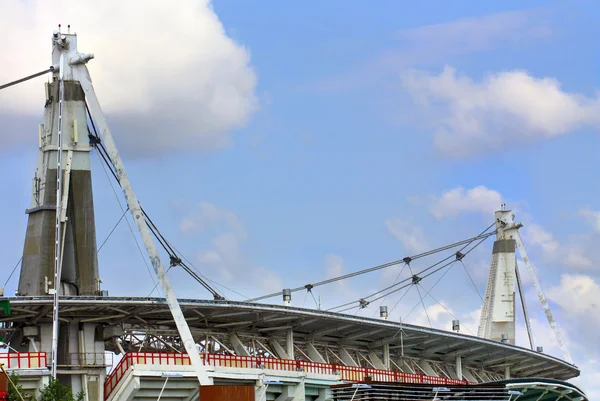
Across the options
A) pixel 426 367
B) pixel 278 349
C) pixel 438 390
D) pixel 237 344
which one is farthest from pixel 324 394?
pixel 426 367

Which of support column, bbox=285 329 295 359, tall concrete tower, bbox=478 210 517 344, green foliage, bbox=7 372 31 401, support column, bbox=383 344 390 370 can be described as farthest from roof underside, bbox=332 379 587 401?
tall concrete tower, bbox=478 210 517 344

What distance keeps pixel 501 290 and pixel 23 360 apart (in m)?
69.6

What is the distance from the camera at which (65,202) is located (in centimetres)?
7956

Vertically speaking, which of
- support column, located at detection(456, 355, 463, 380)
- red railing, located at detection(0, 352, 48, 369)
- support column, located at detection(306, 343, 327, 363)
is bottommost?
red railing, located at detection(0, 352, 48, 369)

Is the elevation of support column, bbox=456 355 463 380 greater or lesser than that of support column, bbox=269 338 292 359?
greater

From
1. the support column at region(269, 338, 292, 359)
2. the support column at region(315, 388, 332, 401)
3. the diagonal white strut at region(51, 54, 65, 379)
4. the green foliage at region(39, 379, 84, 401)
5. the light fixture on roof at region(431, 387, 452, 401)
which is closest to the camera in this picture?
the green foliage at region(39, 379, 84, 401)

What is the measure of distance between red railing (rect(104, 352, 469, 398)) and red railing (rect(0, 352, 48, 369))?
5256 mm

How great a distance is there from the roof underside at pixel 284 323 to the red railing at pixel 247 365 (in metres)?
3.30

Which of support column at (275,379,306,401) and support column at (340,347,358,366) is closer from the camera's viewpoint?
support column at (275,379,306,401)

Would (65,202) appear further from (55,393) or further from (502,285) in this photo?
(502,285)

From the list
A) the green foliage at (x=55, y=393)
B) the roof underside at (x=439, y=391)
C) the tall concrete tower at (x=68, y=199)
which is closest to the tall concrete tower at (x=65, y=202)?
the tall concrete tower at (x=68, y=199)

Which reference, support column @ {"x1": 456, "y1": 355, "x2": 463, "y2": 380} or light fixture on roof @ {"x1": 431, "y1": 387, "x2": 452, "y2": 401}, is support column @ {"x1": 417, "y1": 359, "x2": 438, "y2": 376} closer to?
support column @ {"x1": 456, "y1": 355, "x2": 463, "y2": 380}

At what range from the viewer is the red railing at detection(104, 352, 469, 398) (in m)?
73.5

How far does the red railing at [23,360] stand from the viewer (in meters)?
68.6
